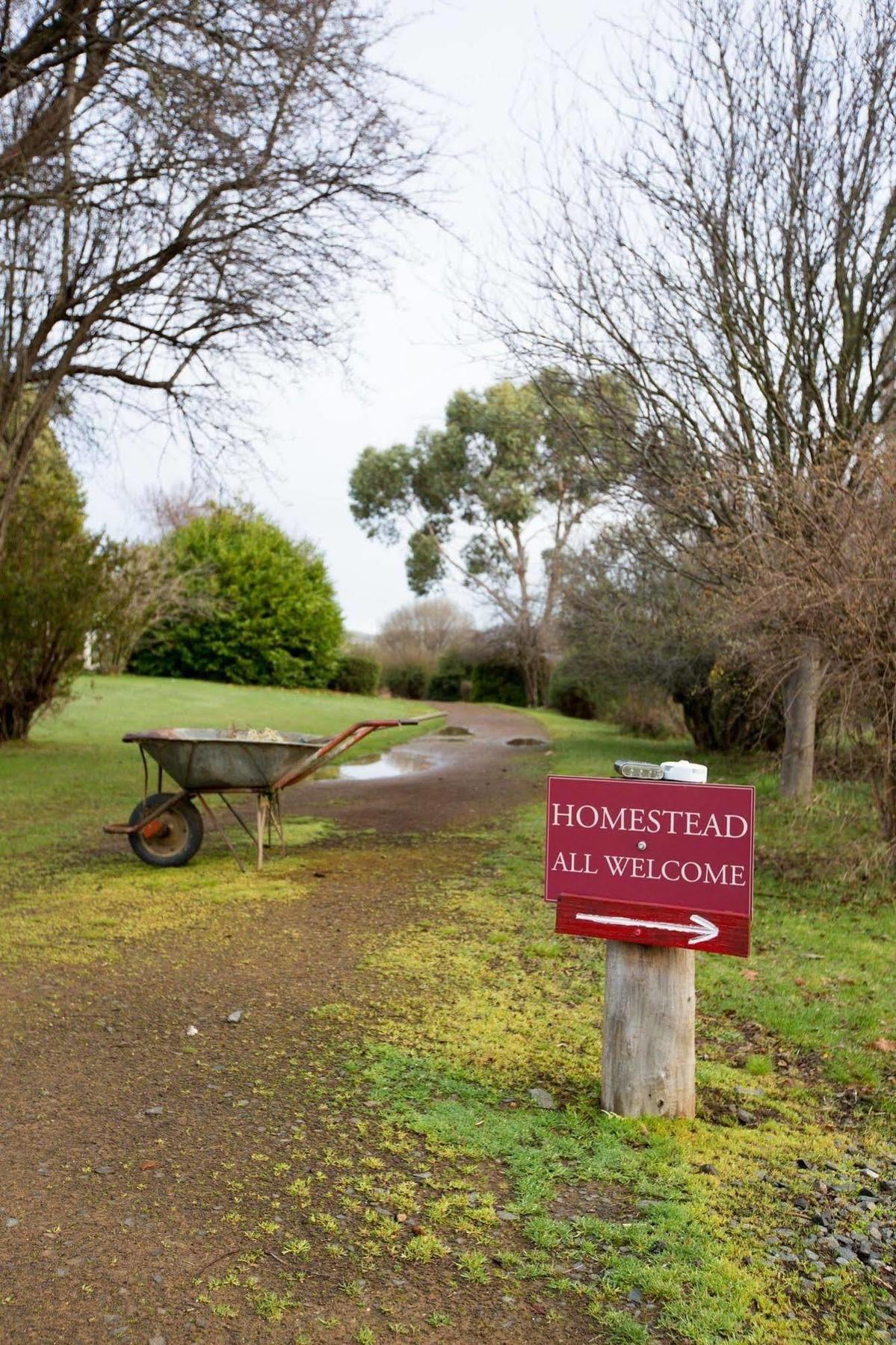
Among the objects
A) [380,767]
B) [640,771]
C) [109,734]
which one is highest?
[640,771]

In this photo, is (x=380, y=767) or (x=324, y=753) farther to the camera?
(x=380, y=767)

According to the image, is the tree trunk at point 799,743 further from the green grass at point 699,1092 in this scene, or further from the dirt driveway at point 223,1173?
the dirt driveway at point 223,1173

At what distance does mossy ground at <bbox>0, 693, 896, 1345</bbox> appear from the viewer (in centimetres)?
242

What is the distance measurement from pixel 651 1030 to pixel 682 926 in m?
0.38

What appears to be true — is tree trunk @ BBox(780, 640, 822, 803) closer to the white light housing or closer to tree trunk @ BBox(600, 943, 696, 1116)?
the white light housing

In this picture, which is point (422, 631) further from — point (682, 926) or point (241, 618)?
point (682, 926)

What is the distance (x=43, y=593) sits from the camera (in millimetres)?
13320

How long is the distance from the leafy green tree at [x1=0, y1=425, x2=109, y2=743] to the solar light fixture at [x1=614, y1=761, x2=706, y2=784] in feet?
37.6

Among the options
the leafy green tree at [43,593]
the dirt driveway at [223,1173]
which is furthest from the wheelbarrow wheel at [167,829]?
the leafy green tree at [43,593]

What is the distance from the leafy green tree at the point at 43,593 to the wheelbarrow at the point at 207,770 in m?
7.07

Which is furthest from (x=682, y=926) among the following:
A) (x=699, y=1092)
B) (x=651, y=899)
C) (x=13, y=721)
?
(x=13, y=721)

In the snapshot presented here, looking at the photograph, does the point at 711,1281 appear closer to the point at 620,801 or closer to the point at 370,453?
the point at 620,801

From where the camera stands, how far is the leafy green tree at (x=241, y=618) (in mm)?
29938

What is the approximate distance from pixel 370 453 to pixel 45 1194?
3506cm
